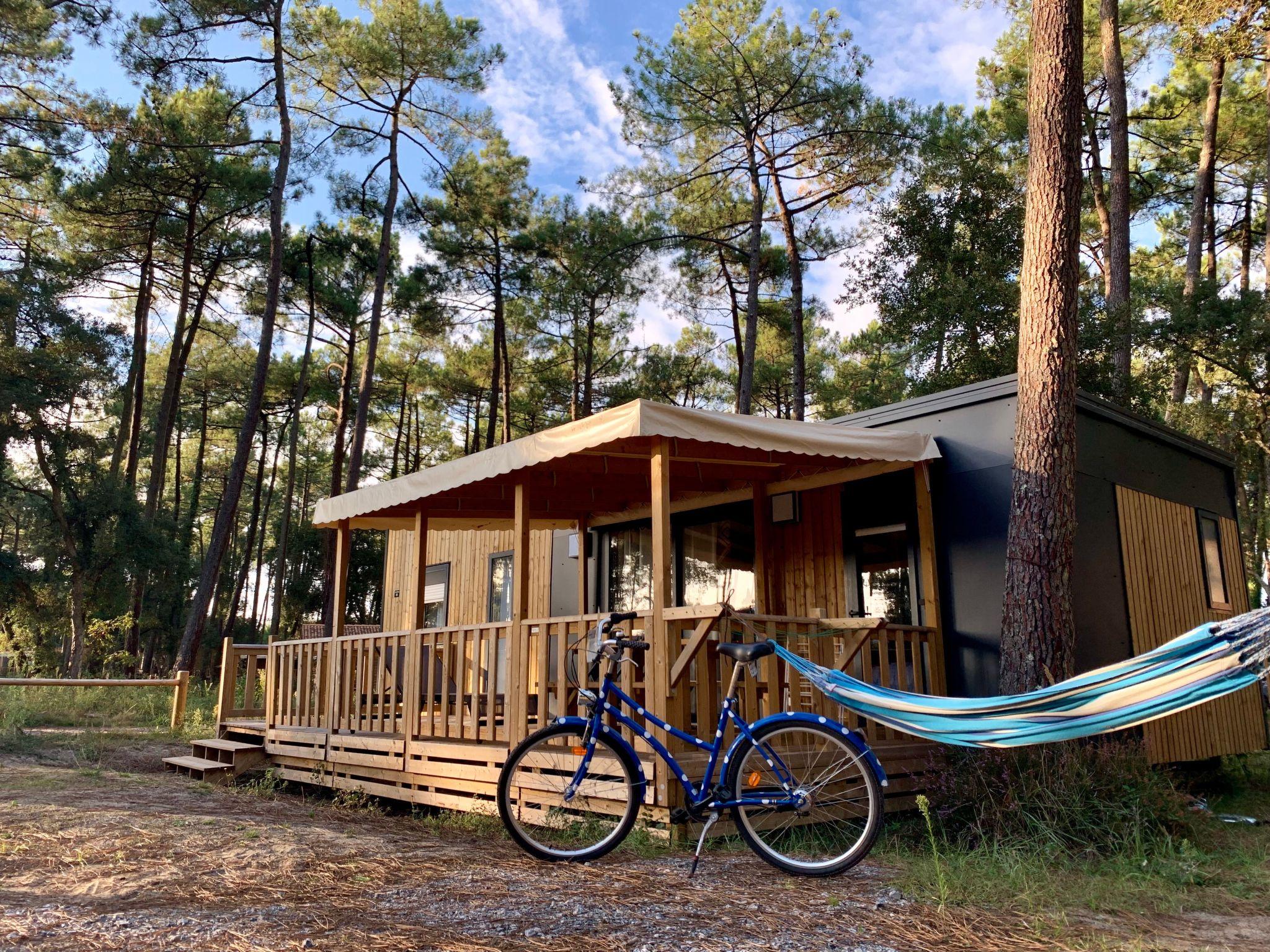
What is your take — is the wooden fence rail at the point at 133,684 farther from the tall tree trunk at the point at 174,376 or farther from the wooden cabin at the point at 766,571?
the tall tree trunk at the point at 174,376

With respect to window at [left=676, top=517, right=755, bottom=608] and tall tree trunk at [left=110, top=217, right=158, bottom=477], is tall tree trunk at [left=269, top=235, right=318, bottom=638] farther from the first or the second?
window at [left=676, top=517, right=755, bottom=608]

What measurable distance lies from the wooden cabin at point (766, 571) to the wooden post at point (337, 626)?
0.02 metres

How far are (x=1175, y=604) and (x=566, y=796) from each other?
16.6ft

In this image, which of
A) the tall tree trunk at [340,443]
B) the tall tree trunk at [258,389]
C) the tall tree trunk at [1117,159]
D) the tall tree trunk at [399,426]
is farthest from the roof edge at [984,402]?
the tall tree trunk at [399,426]

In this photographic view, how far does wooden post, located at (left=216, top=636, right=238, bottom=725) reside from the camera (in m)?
8.50

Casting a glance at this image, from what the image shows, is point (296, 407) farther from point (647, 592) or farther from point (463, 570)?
point (647, 592)

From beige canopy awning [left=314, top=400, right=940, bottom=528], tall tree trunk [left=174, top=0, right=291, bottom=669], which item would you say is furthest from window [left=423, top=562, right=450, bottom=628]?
tall tree trunk [left=174, top=0, right=291, bottom=669]

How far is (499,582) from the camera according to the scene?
10148 millimetres

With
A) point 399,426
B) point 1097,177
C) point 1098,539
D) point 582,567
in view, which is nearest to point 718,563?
point 582,567

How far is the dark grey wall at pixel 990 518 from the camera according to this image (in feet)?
18.6

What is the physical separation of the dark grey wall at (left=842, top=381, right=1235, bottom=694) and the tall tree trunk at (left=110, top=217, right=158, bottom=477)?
51.8 ft

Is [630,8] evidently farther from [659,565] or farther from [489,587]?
[659,565]

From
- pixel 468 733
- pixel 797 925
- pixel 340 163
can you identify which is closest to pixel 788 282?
pixel 340 163

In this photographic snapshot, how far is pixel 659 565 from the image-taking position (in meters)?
4.41
